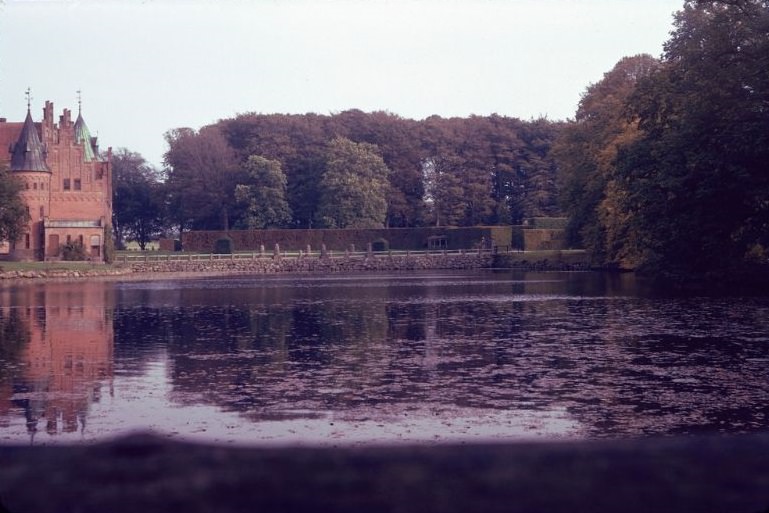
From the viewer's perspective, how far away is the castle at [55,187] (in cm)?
7400

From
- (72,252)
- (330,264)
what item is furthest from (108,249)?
(330,264)

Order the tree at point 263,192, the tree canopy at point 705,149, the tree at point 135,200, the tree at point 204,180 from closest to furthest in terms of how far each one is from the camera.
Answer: the tree canopy at point 705,149 → the tree at point 263,192 → the tree at point 204,180 → the tree at point 135,200

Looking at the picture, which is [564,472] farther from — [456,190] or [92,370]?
[456,190]

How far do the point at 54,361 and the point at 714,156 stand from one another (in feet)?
80.3

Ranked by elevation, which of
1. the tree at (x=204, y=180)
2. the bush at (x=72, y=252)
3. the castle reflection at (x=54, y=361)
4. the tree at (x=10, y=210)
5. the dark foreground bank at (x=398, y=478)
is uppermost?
the tree at (x=204, y=180)

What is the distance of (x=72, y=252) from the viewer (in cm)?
7131

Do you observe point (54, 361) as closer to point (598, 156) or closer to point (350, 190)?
point (598, 156)

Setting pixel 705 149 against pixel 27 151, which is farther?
pixel 27 151

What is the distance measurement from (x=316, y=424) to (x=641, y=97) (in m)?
34.5

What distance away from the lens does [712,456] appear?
30.3 ft

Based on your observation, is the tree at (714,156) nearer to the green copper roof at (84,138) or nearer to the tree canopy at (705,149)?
the tree canopy at (705,149)

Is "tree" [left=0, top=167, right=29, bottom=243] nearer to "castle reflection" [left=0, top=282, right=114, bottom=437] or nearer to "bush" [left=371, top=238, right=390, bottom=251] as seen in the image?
"castle reflection" [left=0, top=282, right=114, bottom=437]

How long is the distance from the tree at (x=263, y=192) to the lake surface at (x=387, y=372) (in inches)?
2439

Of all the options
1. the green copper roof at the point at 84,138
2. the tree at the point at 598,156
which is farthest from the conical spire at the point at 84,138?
the tree at the point at 598,156
